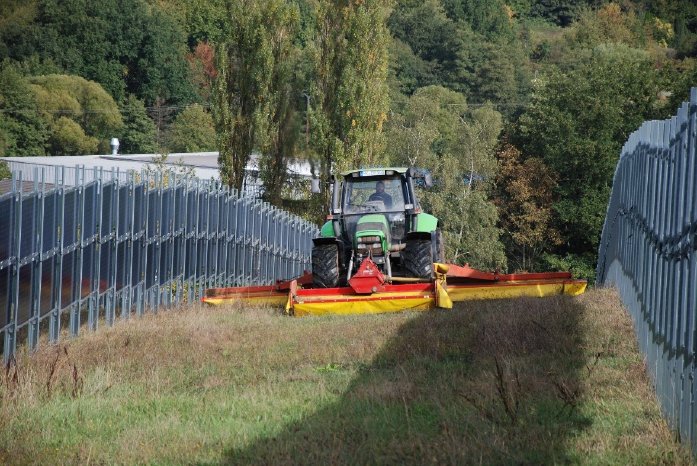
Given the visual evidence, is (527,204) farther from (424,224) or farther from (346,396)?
(346,396)

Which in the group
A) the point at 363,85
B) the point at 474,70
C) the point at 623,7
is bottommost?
the point at 363,85

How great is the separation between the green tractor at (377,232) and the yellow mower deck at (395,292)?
23.8 inches

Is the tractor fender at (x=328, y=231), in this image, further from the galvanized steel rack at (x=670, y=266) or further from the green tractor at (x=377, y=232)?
the galvanized steel rack at (x=670, y=266)

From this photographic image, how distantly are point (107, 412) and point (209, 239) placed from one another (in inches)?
525

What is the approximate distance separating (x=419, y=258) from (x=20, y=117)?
74136mm

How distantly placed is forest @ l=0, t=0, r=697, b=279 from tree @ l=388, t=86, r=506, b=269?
141mm

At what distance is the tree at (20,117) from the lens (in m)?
87.2

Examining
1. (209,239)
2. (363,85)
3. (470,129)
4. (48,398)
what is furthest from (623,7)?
(48,398)

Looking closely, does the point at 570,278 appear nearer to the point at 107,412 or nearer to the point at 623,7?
the point at 107,412

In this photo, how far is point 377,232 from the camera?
19312 millimetres

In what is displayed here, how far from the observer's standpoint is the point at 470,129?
260 feet

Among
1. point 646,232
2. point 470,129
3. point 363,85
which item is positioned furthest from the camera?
point 470,129

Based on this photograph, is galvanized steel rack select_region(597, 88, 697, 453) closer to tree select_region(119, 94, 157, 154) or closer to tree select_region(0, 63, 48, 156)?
tree select_region(0, 63, 48, 156)

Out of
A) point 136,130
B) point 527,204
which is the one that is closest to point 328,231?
point 527,204
